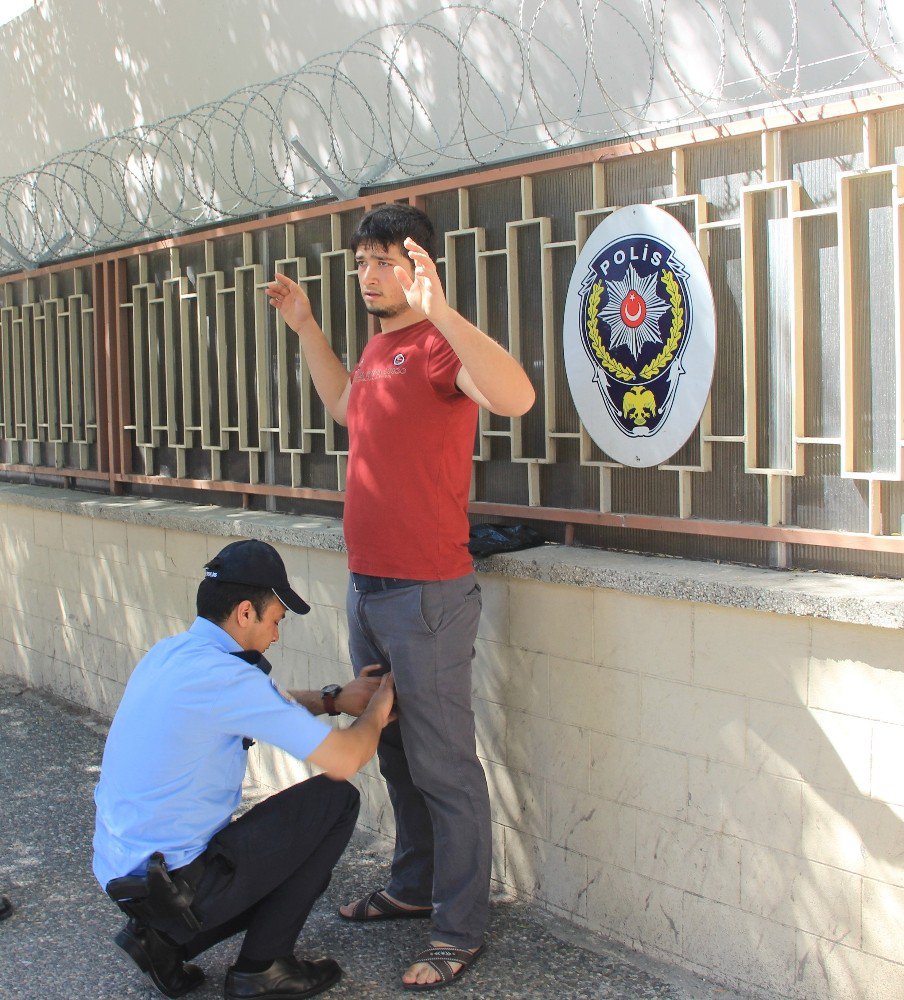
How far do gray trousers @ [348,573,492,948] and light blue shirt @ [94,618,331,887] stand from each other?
452 mm

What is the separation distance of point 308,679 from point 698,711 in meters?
2.10

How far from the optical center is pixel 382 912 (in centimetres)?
414

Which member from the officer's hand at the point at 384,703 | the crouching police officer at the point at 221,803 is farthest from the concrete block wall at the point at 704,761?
the crouching police officer at the point at 221,803

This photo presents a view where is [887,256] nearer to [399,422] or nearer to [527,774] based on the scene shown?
[399,422]

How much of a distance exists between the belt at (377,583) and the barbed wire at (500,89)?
1.61m

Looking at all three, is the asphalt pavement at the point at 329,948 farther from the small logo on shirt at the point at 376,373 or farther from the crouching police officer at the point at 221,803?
the small logo on shirt at the point at 376,373

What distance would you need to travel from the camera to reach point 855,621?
124 inches

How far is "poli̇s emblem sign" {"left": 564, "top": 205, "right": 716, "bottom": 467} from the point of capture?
3.71 metres

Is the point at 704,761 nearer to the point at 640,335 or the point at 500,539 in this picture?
the point at 500,539

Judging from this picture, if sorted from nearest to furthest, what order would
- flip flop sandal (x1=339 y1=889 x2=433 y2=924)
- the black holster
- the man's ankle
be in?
the black holster < the man's ankle < flip flop sandal (x1=339 y1=889 x2=433 y2=924)

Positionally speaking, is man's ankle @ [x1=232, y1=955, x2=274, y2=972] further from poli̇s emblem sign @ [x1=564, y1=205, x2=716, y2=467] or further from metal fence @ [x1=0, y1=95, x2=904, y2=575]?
poli̇s emblem sign @ [x1=564, y1=205, x2=716, y2=467]

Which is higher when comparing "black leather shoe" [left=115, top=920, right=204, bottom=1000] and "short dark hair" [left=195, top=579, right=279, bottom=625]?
"short dark hair" [left=195, top=579, right=279, bottom=625]

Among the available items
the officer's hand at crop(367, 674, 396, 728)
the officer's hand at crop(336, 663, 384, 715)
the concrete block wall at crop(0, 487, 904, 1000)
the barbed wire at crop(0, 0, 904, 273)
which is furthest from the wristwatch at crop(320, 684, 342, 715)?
the barbed wire at crop(0, 0, 904, 273)

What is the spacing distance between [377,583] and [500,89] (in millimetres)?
2148
